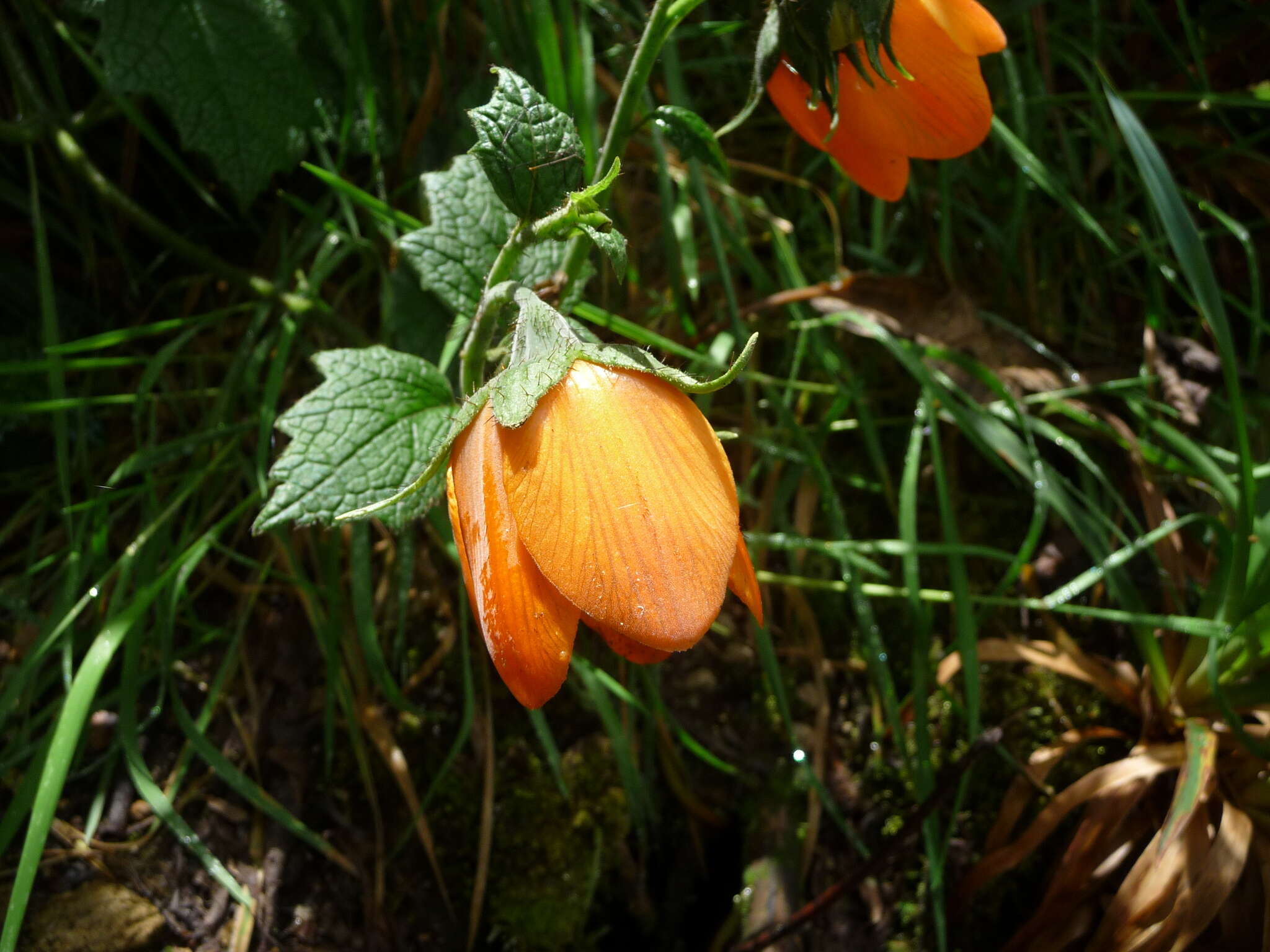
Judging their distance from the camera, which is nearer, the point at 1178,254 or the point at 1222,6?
the point at 1178,254

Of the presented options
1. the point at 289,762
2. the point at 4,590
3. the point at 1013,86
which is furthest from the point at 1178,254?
the point at 4,590

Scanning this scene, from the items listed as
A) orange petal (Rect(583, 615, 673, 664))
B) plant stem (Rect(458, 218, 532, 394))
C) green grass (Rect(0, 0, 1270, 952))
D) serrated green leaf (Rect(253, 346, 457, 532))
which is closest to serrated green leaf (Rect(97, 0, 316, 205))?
green grass (Rect(0, 0, 1270, 952))

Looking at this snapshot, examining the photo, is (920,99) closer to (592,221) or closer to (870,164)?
(870,164)

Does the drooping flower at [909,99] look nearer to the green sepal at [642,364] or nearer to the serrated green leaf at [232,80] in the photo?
the green sepal at [642,364]

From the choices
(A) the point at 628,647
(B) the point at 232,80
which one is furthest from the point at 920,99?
(B) the point at 232,80

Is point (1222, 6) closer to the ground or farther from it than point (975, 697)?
farther from it

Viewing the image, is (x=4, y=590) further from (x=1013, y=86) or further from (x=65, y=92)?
(x=1013, y=86)

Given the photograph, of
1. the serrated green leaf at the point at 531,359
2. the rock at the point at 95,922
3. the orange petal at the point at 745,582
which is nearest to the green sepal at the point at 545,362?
the serrated green leaf at the point at 531,359

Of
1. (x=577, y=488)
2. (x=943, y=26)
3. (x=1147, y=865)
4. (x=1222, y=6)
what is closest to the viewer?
(x=577, y=488)
